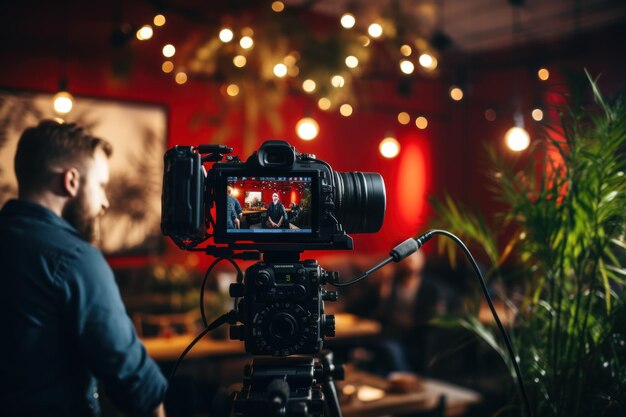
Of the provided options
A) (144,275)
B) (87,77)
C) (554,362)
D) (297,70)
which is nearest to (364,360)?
(144,275)

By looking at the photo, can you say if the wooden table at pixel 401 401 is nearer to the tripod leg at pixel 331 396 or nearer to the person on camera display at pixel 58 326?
the tripod leg at pixel 331 396

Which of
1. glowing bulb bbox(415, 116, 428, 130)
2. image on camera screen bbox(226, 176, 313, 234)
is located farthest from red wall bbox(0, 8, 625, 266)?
image on camera screen bbox(226, 176, 313, 234)

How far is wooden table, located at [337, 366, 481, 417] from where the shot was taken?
2674mm

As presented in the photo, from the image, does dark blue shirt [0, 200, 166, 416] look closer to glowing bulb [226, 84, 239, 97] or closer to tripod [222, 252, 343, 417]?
tripod [222, 252, 343, 417]

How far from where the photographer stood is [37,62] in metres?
4.74

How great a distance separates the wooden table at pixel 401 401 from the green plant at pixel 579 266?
92cm

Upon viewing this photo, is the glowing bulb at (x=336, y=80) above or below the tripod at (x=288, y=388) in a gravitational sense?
above

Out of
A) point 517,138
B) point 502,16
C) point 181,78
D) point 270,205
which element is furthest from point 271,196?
point 502,16

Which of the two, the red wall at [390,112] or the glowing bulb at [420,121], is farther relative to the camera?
the glowing bulb at [420,121]

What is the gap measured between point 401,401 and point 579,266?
1.31 metres

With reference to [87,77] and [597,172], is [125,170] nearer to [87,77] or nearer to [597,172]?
[87,77]

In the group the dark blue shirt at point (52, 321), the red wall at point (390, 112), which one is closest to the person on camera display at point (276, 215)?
the dark blue shirt at point (52, 321)

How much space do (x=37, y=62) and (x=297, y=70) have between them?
7.04 ft

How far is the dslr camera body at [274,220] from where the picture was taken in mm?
1255
